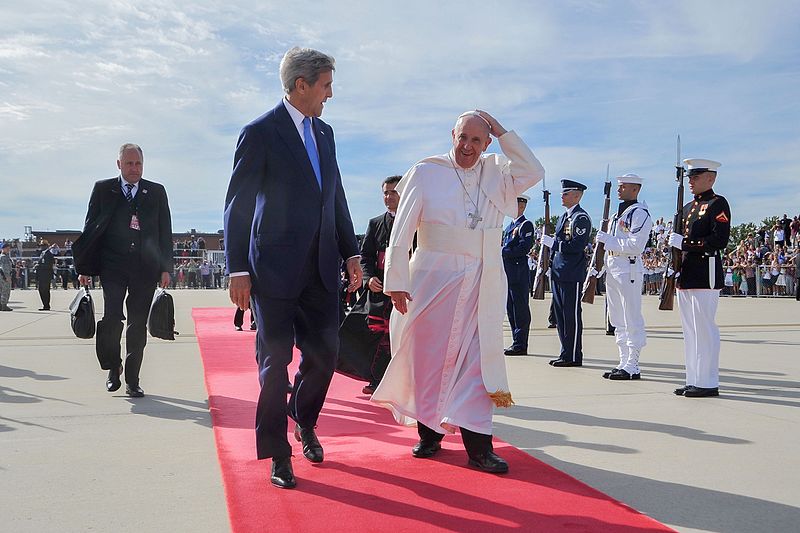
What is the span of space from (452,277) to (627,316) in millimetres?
3945

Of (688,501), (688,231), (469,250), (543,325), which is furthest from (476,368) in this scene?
(543,325)

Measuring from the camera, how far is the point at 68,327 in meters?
13.6

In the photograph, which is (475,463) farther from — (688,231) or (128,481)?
(688,231)

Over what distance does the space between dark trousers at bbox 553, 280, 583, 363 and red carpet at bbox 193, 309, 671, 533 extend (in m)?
3.64

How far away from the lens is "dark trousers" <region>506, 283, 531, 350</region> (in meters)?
9.63

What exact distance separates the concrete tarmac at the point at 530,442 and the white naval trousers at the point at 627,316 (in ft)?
1.18

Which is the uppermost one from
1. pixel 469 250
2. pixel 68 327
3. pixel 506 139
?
pixel 506 139

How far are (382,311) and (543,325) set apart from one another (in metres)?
8.85

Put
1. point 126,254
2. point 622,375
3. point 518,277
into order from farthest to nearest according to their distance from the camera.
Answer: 1. point 518,277
2. point 622,375
3. point 126,254

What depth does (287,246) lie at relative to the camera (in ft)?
12.5

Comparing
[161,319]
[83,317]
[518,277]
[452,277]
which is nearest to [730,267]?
[518,277]

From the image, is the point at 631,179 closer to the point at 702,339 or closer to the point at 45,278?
the point at 702,339

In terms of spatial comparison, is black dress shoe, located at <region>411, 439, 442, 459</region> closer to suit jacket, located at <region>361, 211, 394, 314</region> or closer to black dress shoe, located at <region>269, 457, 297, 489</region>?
black dress shoe, located at <region>269, 457, 297, 489</region>

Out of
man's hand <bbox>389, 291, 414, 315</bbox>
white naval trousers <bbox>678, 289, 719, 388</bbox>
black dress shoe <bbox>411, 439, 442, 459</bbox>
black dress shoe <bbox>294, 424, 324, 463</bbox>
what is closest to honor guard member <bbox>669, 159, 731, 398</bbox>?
white naval trousers <bbox>678, 289, 719, 388</bbox>
